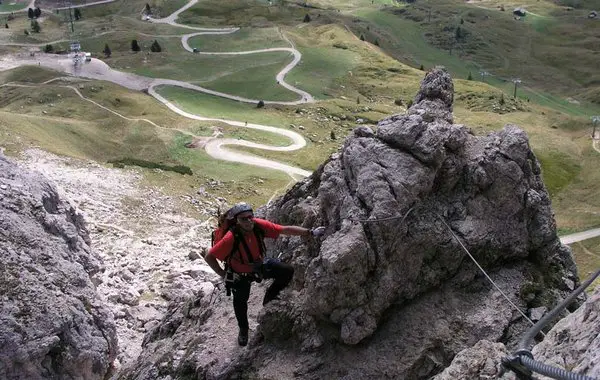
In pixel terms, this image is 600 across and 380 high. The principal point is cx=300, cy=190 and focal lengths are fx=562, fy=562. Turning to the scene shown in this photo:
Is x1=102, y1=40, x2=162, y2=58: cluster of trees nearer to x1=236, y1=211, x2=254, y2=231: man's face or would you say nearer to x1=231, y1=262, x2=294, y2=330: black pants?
x1=231, y1=262, x2=294, y2=330: black pants

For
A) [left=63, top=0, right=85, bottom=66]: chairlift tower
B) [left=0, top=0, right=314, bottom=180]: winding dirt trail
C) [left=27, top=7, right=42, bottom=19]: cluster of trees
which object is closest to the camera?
[left=0, top=0, right=314, bottom=180]: winding dirt trail

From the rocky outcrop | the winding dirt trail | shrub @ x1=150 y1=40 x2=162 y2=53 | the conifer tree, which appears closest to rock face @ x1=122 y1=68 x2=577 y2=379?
the rocky outcrop

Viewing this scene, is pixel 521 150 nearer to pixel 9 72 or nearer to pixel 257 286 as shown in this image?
pixel 257 286

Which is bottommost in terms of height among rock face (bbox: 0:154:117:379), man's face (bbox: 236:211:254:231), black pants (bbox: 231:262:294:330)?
rock face (bbox: 0:154:117:379)

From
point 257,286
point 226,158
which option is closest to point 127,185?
point 226,158

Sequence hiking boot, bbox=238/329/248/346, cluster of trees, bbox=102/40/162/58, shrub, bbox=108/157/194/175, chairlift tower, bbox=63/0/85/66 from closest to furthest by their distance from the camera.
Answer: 1. hiking boot, bbox=238/329/248/346
2. shrub, bbox=108/157/194/175
3. chairlift tower, bbox=63/0/85/66
4. cluster of trees, bbox=102/40/162/58

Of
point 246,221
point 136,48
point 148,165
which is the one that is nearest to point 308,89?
point 136,48

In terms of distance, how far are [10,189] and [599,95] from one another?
160m

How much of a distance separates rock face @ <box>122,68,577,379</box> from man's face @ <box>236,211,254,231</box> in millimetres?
2011

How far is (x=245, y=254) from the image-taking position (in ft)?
47.0

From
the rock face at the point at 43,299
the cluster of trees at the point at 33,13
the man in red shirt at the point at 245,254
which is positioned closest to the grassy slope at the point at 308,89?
the cluster of trees at the point at 33,13

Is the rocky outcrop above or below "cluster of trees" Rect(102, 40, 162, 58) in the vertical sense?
above

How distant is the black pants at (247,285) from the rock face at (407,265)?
437 mm

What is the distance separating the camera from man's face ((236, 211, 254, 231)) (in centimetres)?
1370
